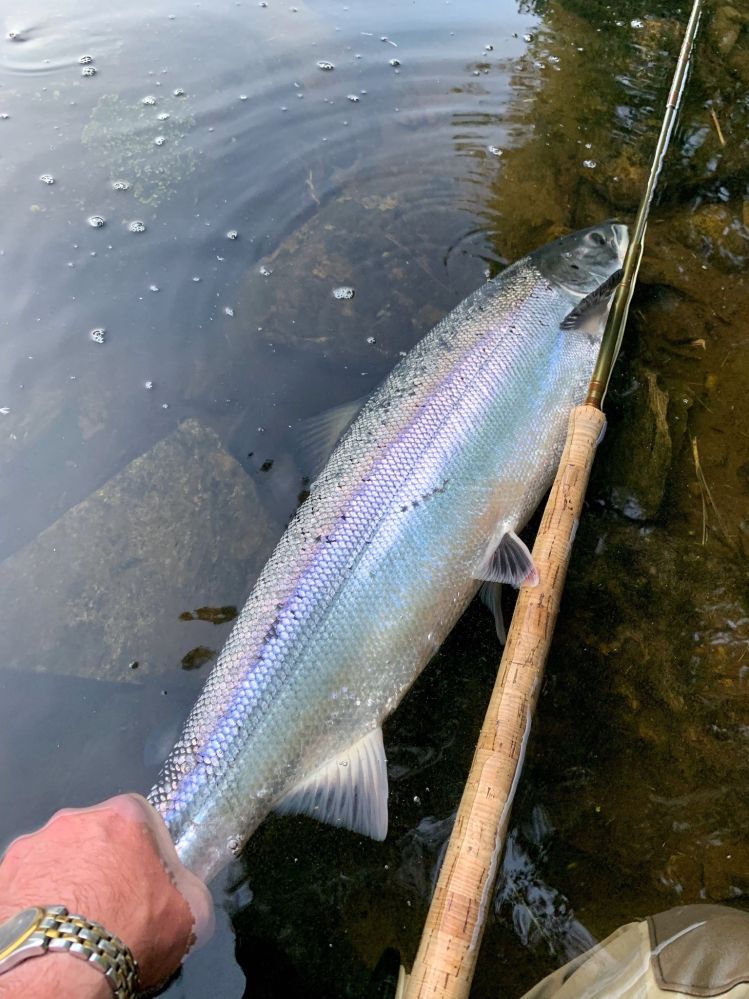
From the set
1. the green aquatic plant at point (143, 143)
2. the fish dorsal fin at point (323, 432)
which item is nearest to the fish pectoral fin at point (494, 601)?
the fish dorsal fin at point (323, 432)

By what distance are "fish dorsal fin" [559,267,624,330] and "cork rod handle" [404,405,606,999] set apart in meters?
0.94

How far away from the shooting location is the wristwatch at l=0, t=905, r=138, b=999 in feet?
4.49

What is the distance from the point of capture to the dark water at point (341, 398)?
2373mm

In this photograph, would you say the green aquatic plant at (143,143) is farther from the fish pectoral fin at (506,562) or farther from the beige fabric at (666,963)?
the beige fabric at (666,963)

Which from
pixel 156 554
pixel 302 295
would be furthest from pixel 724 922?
pixel 302 295

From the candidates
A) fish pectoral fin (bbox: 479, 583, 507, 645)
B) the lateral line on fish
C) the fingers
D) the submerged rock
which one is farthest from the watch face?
fish pectoral fin (bbox: 479, 583, 507, 645)

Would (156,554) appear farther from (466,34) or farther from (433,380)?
(466,34)

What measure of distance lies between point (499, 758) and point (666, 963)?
1.94 feet

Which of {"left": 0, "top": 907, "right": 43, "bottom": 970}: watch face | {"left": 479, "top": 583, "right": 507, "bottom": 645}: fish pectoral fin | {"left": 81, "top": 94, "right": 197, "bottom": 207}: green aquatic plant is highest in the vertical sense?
{"left": 81, "top": 94, "right": 197, "bottom": 207}: green aquatic plant

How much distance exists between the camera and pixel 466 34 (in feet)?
19.7

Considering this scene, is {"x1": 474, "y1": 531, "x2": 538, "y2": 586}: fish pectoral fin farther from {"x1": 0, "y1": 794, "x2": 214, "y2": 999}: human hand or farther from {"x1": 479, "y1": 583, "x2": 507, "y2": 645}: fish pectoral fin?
{"x1": 0, "y1": 794, "x2": 214, "y2": 999}: human hand

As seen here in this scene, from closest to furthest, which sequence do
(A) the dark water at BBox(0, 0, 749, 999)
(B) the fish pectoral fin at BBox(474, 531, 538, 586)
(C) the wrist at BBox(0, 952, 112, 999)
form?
(C) the wrist at BBox(0, 952, 112, 999)
(A) the dark water at BBox(0, 0, 749, 999)
(B) the fish pectoral fin at BBox(474, 531, 538, 586)

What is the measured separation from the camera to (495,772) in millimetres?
1912

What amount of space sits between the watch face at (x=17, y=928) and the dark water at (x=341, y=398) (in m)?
0.96
